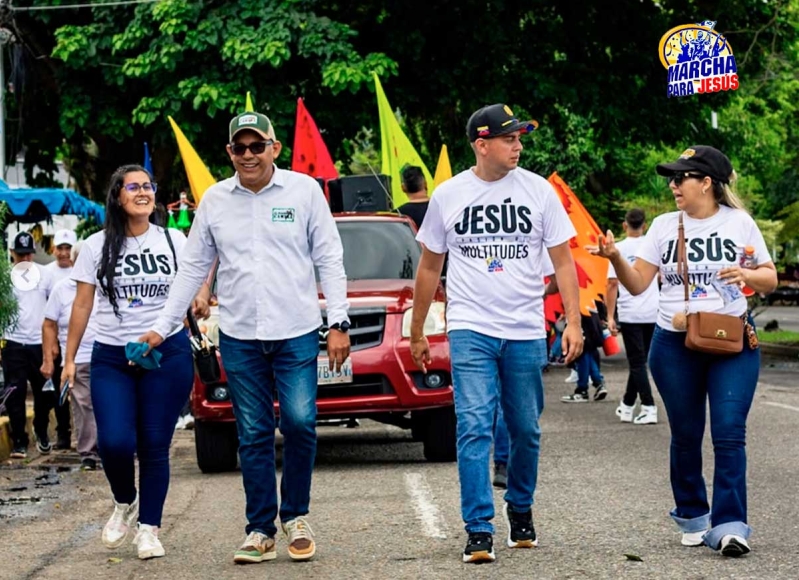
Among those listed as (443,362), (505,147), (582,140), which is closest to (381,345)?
A: (443,362)

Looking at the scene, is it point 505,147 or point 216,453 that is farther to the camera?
point 216,453

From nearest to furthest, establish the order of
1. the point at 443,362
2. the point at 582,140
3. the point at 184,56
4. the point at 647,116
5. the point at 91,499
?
1. the point at 91,499
2. the point at 443,362
3. the point at 184,56
4. the point at 647,116
5. the point at 582,140

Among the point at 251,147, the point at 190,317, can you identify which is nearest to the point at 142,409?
the point at 190,317

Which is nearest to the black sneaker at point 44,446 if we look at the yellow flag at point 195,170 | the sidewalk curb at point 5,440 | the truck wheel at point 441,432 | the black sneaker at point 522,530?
the sidewalk curb at point 5,440

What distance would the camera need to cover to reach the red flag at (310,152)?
1962 cm

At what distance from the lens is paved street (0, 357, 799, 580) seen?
23.5 feet

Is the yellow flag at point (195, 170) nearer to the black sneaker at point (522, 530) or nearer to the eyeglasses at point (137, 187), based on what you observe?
the eyeglasses at point (137, 187)

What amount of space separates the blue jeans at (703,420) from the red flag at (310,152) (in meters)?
12.3

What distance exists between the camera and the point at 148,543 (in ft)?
25.5

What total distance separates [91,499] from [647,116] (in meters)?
18.4

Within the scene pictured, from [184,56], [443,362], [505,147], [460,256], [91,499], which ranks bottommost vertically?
[91,499]

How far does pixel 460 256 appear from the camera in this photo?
7.49m

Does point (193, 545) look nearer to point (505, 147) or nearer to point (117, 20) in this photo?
point (505, 147)

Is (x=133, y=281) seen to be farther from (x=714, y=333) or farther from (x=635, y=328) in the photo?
(x=635, y=328)
